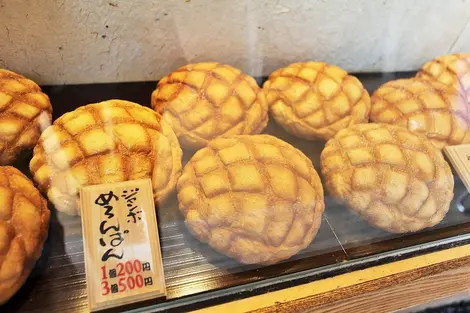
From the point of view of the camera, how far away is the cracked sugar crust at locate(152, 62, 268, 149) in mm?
1494

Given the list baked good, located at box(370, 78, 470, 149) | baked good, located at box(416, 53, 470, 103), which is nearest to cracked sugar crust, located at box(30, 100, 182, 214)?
baked good, located at box(370, 78, 470, 149)

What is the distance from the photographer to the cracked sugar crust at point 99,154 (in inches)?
47.2

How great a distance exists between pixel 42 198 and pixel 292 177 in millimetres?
737

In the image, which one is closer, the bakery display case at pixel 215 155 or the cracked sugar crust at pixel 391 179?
the bakery display case at pixel 215 155

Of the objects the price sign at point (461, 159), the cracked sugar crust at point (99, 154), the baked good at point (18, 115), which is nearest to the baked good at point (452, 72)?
the price sign at point (461, 159)

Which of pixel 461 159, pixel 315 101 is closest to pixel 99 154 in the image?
pixel 315 101

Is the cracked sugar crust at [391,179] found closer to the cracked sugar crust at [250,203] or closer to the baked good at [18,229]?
the cracked sugar crust at [250,203]

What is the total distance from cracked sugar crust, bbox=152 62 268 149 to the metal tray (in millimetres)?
114

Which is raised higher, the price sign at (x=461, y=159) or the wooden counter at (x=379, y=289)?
the price sign at (x=461, y=159)

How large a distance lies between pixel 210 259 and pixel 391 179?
0.66m

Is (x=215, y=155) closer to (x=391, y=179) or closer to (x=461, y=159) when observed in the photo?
(x=391, y=179)

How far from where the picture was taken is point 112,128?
1.27 metres

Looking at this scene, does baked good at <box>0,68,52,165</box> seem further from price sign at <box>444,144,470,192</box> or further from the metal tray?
price sign at <box>444,144,470,192</box>

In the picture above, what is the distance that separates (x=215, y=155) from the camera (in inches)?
52.7
